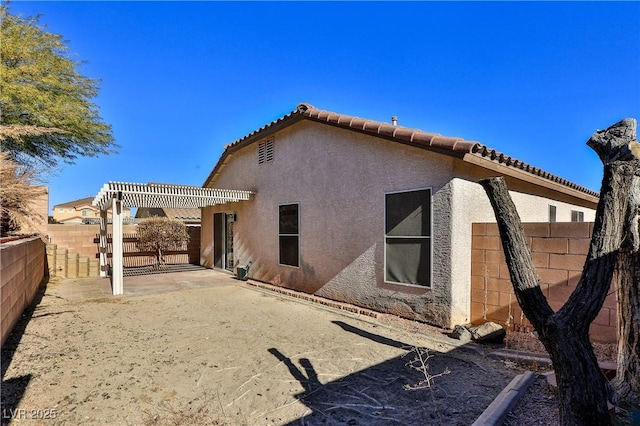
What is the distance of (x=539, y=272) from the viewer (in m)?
6.01

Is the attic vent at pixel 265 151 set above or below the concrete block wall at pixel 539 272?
above

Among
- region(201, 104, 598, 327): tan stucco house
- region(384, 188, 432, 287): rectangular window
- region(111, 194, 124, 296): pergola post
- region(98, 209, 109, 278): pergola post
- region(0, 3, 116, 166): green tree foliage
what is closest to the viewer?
region(201, 104, 598, 327): tan stucco house

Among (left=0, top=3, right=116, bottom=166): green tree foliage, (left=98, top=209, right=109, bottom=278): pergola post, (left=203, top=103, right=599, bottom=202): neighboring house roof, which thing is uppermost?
A: (left=0, top=3, right=116, bottom=166): green tree foliage

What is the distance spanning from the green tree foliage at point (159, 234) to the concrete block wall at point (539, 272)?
1511cm

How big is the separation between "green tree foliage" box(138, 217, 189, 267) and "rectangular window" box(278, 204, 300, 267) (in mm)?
8509

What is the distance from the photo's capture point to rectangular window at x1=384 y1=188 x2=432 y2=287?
700 centimetres

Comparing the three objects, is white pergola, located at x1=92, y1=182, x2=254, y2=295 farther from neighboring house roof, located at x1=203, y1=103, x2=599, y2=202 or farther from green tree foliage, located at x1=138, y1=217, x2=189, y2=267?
neighboring house roof, located at x1=203, y1=103, x2=599, y2=202

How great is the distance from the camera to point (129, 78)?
1382 cm

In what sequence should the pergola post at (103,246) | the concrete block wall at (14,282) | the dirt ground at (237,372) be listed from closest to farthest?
the dirt ground at (237,372)
the concrete block wall at (14,282)
the pergola post at (103,246)

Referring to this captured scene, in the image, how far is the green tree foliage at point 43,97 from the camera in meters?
12.7

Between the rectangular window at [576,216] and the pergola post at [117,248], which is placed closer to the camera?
the pergola post at [117,248]

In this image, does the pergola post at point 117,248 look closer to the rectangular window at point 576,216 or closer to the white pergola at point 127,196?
the white pergola at point 127,196

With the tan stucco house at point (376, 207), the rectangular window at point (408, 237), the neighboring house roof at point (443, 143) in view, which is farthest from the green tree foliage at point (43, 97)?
the rectangular window at point (408, 237)

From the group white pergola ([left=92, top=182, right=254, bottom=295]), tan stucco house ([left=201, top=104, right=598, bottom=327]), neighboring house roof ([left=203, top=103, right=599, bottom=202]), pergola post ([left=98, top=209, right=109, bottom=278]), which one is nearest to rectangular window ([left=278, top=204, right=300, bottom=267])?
tan stucco house ([left=201, top=104, right=598, bottom=327])
